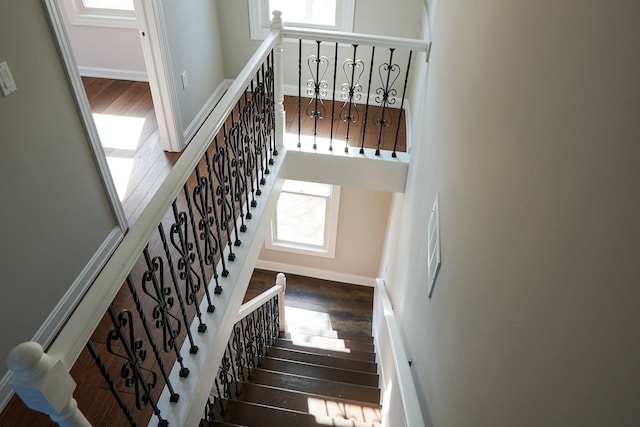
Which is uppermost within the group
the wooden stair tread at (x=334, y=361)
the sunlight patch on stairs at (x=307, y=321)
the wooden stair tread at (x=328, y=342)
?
the wooden stair tread at (x=334, y=361)

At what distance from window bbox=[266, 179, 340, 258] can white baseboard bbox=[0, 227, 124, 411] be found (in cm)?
302

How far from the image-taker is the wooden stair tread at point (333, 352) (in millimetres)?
Result: 4820

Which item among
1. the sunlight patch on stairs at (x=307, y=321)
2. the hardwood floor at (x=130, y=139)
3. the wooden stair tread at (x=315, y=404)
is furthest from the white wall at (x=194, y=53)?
the sunlight patch on stairs at (x=307, y=321)

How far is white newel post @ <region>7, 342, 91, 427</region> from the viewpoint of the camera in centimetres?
105

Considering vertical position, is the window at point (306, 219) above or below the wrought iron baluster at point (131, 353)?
below

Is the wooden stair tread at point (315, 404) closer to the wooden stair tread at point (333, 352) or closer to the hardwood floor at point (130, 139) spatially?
the wooden stair tread at point (333, 352)

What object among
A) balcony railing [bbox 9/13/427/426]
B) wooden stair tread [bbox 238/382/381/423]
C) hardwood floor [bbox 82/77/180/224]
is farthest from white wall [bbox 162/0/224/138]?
wooden stair tread [bbox 238/382/381/423]

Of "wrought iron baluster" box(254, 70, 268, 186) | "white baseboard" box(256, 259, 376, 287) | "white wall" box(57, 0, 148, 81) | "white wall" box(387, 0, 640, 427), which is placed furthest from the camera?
"white baseboard" box(256, 259, 376, 287)

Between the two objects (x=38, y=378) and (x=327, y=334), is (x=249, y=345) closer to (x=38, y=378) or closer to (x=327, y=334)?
(x=327, y=334)

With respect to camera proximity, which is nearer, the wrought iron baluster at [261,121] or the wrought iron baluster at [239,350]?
the wrought iron baluster at [261,121]

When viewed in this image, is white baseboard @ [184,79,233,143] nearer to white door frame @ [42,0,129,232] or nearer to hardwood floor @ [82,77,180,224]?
hardwood floor @ [82,77,180,224]

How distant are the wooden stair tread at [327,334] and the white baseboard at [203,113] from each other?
2631mm

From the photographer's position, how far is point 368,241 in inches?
232

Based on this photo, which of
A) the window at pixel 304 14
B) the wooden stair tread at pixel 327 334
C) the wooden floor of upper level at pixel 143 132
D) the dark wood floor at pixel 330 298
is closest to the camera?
the wooden floor of upper level at pixel 143 132
